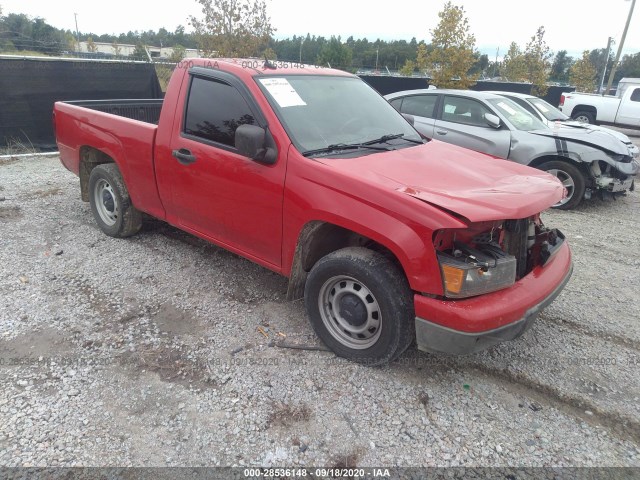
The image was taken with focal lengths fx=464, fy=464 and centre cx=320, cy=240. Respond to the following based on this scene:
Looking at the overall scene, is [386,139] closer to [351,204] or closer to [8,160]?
[351,204]

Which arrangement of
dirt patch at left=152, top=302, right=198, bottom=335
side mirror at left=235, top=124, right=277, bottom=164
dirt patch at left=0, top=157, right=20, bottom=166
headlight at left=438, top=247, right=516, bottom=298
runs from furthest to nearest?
dirt patch at left=0, top=157, right=20, bottom=166 → dirt patch at left=152, top=302, right=198, bottom=335 → side mirror at left=235, top=124, right=277, bottom=164 → headlight at left=438, top=247, right=516, bottom=298

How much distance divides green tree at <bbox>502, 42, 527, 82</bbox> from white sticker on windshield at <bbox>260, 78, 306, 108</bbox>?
23341 mm

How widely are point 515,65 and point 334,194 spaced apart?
92.0ft

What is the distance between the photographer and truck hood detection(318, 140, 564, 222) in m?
2.72

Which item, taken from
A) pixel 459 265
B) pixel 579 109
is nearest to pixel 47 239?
pixel 459 265

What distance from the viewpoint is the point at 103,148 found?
4836mm

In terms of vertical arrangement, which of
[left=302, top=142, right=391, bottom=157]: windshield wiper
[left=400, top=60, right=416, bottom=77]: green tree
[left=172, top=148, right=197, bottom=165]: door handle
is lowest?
[left=172, top=148, right=197, bottom=165]: door handle

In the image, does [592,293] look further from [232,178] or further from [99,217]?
[99,217]

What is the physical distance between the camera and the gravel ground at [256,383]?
2535 millimetres

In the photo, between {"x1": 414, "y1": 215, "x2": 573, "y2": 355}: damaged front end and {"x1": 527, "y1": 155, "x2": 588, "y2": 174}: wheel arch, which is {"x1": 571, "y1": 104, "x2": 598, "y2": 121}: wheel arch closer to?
{"x1": 527, "y1": 155, "x2": 588, "y2": 174}: wheel arch

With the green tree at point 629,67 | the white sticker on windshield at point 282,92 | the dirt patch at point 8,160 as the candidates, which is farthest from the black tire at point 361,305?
the green tree at point 629,67

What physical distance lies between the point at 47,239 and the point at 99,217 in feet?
1.92

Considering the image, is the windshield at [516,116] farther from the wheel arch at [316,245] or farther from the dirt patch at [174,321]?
the dirt patch at [174,321]

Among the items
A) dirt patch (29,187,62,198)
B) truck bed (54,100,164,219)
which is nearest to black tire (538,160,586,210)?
truck bed (54,100,164,219)
